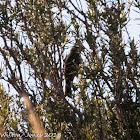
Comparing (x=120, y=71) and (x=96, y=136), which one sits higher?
(x=120, y=71)

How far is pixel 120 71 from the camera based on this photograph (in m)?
2.99

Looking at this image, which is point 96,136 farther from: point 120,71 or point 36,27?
point 36,27

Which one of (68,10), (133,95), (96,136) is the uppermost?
(68,10)

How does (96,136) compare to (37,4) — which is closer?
(96,136)

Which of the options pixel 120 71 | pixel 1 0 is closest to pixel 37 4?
pixel 1 0

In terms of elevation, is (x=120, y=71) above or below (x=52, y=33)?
below

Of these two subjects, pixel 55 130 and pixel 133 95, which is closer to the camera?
pixel 55 130

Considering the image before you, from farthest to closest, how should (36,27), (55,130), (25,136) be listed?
(36,27)
(25,136)
(55,130)

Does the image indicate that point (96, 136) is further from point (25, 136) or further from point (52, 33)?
point (52, 33)

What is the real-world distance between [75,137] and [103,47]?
0.91 metres

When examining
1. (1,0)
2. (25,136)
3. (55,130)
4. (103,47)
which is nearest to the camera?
(55,130)

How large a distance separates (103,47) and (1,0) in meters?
1.33

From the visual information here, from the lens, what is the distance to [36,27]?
348 centimetres

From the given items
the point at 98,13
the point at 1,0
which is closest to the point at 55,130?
the point at 98,13
